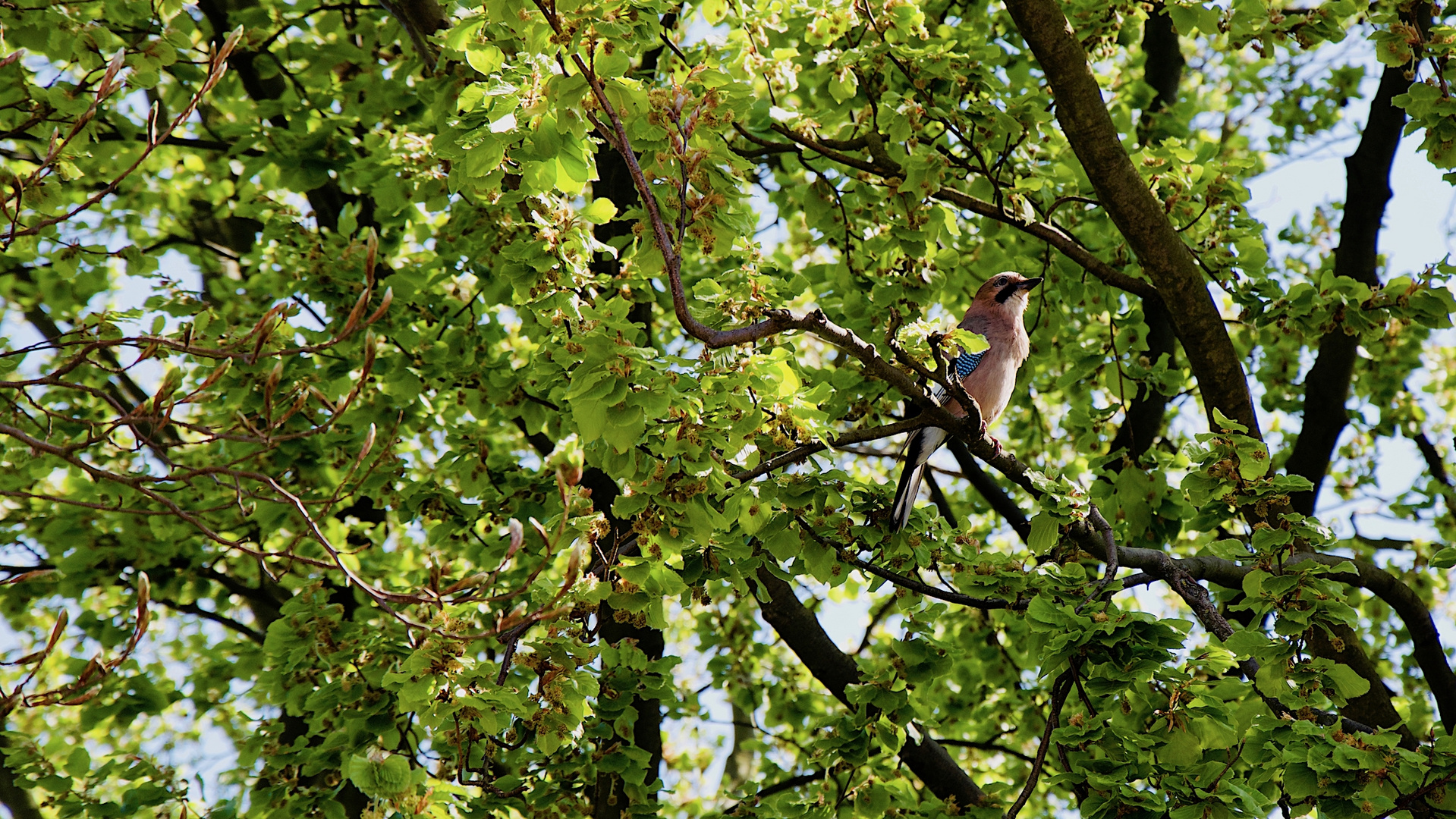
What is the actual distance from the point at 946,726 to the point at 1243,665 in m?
3.83

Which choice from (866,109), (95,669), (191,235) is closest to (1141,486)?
(866,109)

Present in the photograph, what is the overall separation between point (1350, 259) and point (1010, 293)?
2.60m

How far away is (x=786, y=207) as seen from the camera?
6.79 metres

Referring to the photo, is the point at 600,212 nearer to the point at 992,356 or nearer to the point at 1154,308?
the point at 992,356

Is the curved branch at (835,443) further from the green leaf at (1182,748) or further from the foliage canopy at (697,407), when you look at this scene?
the green leaf at (1182,748)

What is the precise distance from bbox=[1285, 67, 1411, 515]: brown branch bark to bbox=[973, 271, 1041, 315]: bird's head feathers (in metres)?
2.18

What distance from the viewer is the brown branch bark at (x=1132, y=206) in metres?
5.08

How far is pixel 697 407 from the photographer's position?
3.73 meters

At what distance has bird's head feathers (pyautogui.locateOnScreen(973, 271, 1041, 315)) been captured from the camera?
238 inches

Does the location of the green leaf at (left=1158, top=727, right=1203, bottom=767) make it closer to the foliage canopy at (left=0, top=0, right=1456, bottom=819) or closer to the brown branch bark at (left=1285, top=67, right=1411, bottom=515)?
the foliage canopy at (left=0, top=0, right=1456, bottom=819)

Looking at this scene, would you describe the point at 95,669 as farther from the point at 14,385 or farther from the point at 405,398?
the point at 405,398

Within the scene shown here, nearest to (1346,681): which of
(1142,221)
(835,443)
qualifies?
(835,443)

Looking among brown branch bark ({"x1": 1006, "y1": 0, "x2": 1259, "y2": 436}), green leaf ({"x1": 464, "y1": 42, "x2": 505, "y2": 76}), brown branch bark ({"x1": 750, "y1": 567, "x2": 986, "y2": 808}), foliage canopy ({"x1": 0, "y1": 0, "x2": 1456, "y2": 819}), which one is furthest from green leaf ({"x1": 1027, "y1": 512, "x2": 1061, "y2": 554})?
green leaf ({"x1": 464, "y1": 42, "x2": 505, "y2": 76})

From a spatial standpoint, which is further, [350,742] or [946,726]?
[946,726]
